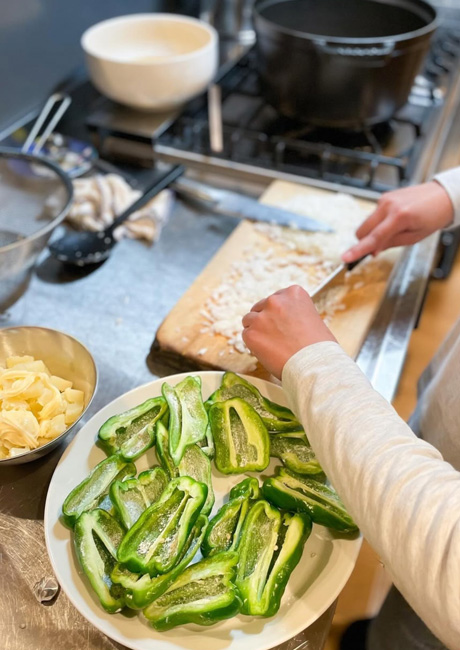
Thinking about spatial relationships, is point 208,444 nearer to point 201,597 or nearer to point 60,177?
point 201,597

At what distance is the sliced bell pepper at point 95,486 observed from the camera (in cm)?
59

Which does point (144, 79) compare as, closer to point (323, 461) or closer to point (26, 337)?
point (26, 337)

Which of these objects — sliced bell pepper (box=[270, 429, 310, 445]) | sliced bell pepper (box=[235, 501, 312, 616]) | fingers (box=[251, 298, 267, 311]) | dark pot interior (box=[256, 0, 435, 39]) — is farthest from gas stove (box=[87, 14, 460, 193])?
sliced bell pepper (box=[235, 501, 312, 616])

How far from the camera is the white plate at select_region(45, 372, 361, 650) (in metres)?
0.52

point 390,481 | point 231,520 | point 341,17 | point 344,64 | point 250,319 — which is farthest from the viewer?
point 341,17

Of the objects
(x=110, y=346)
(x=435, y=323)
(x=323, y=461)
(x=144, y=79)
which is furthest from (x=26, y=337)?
(x=435, y=323)

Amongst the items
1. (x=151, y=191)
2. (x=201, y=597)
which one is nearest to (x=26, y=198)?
(x=151, y=191)

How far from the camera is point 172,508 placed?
578 mm

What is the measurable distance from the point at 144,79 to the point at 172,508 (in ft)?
2.87

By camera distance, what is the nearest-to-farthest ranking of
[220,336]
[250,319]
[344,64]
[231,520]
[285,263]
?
1. [231,520]
2. [250,319]
3. [220,336]
4. [285,263]
5. [344,64]

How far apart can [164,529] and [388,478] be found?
0.22 m

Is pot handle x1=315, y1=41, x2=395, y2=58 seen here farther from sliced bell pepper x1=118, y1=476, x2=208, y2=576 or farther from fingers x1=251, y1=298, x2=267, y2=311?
sliced bell pepper x1=118, y1=476, x2=208, y2=576

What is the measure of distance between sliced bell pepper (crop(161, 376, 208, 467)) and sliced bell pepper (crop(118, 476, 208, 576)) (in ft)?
0.16

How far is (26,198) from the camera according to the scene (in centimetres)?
101
